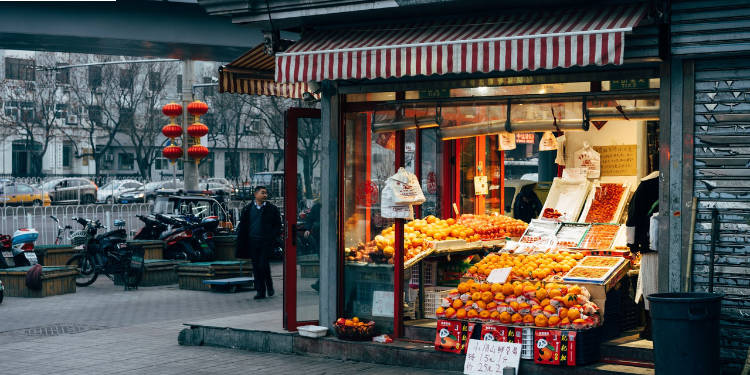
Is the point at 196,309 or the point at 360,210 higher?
the point at 360,210

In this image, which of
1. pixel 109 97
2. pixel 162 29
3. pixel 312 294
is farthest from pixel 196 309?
pixel 109 97

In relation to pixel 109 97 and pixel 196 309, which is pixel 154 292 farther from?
pixel 109 97

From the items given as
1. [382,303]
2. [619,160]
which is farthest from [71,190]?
[382,303]

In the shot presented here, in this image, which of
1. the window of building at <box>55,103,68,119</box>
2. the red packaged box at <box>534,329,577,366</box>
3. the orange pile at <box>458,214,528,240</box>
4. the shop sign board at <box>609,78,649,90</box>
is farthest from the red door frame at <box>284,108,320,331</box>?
the window of building at <box>55,103,68,119</box>

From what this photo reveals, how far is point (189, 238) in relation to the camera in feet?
65.2

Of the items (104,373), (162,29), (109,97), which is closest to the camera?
(104,373)

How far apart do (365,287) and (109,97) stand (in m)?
49.5

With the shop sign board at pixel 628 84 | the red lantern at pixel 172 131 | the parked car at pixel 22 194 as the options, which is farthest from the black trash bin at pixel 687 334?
the parked car at pixel 22 194

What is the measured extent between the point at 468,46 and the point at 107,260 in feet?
37.1

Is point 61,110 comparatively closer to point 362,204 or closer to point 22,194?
point 22,194

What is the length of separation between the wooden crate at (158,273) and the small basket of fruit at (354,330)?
8.49 m

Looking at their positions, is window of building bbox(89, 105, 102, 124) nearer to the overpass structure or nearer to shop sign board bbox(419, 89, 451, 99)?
the overpass structure

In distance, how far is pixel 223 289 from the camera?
648 inches

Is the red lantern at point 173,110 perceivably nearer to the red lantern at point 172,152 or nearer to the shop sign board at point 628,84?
the red lantern at point 172,152
